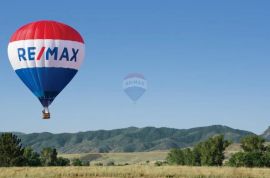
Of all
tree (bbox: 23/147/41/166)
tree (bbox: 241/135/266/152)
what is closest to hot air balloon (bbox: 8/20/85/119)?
tree (bbox: 241/135/266/152)

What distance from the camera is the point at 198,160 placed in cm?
11938

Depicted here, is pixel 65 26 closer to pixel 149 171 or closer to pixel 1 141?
pixel 149 171

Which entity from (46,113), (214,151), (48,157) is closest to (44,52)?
(46,113)

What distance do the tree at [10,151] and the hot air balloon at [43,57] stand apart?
166ft

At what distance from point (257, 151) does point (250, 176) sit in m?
51.1

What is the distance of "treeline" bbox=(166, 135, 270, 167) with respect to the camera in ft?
321

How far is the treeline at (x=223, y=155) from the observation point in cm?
9781

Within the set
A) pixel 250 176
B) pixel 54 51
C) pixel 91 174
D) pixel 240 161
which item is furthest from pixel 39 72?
pixel 240 161

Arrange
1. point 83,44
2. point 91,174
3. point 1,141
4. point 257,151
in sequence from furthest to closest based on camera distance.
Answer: point 1,141 → point 257,151 → point 83,44 → point 91,174

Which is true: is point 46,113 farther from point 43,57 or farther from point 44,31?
point 44,31

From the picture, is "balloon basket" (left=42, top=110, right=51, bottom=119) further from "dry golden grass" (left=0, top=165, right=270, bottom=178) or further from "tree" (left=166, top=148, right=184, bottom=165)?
"tree" (left=166, top=148, right=184, bottom=165)

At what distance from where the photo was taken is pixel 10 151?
11544 centimetres

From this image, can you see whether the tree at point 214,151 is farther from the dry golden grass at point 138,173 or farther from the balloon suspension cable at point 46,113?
the balloon suspension cable at point 46,113

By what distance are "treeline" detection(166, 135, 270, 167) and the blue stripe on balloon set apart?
140 ft
